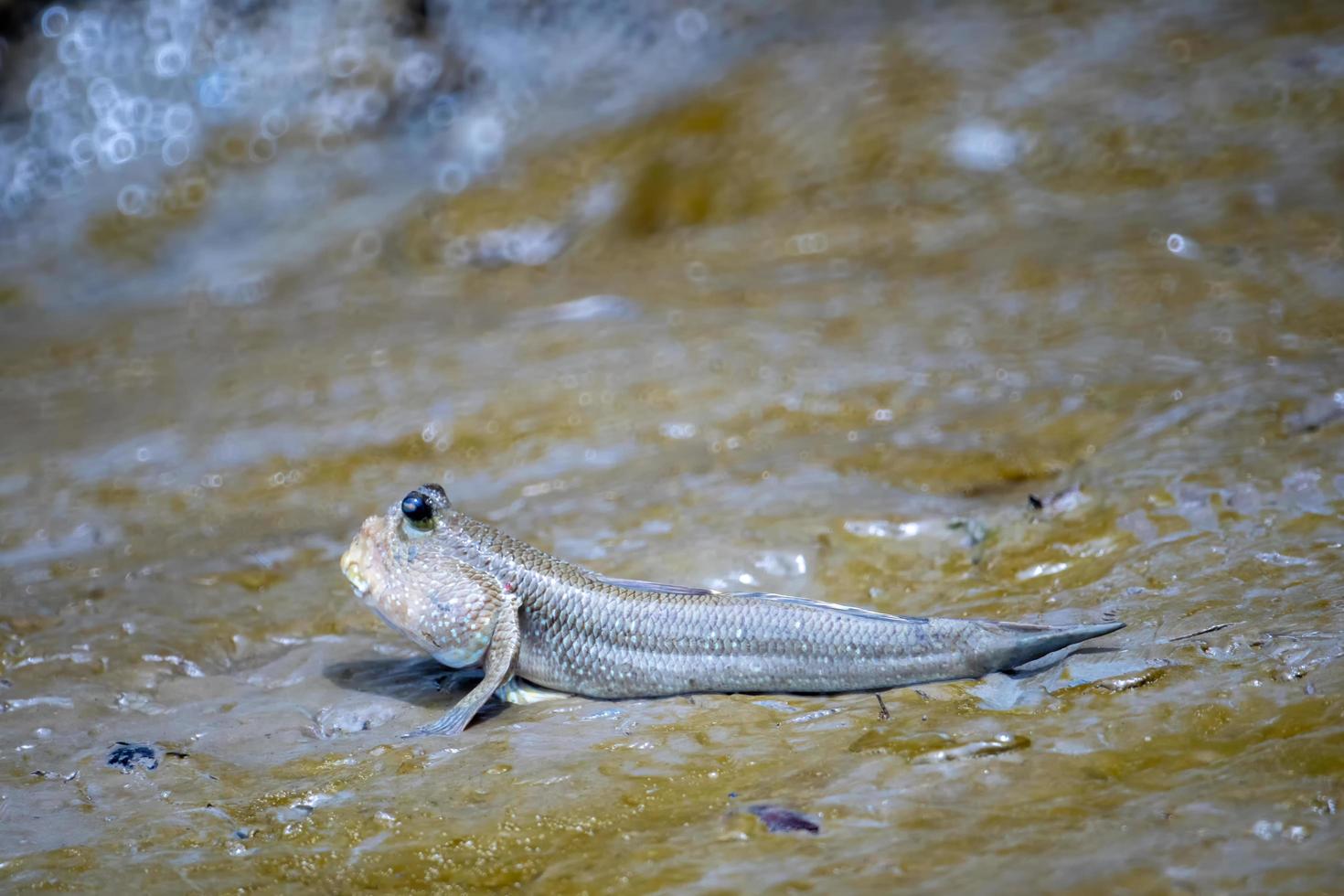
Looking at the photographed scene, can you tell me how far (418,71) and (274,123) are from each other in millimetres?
1345

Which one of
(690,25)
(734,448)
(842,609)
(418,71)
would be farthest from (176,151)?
(842,609)

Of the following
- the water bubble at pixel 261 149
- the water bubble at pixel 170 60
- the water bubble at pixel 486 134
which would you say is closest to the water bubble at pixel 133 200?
the water bubble at pixel 261 149

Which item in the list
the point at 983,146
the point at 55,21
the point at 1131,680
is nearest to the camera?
the point at 1131,680

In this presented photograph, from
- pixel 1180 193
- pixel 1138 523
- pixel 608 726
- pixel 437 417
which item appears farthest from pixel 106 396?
pixel 1180 193

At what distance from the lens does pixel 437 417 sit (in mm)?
6023

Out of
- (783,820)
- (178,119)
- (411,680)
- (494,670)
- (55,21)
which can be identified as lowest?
(411,680)

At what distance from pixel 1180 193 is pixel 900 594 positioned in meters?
4.70

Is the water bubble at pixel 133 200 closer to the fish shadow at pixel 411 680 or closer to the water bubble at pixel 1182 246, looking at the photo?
the fish shadow at pixel 411 680

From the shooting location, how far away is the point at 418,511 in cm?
336

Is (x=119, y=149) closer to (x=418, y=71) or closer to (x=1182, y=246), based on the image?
(x=418, y=71)

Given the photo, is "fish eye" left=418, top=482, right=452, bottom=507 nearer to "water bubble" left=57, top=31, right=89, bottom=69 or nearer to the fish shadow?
the fish shadow

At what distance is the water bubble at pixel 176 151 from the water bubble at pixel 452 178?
7.72 ft

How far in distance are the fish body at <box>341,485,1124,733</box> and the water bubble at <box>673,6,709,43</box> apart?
8223 mm

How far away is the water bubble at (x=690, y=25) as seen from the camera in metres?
10.7
